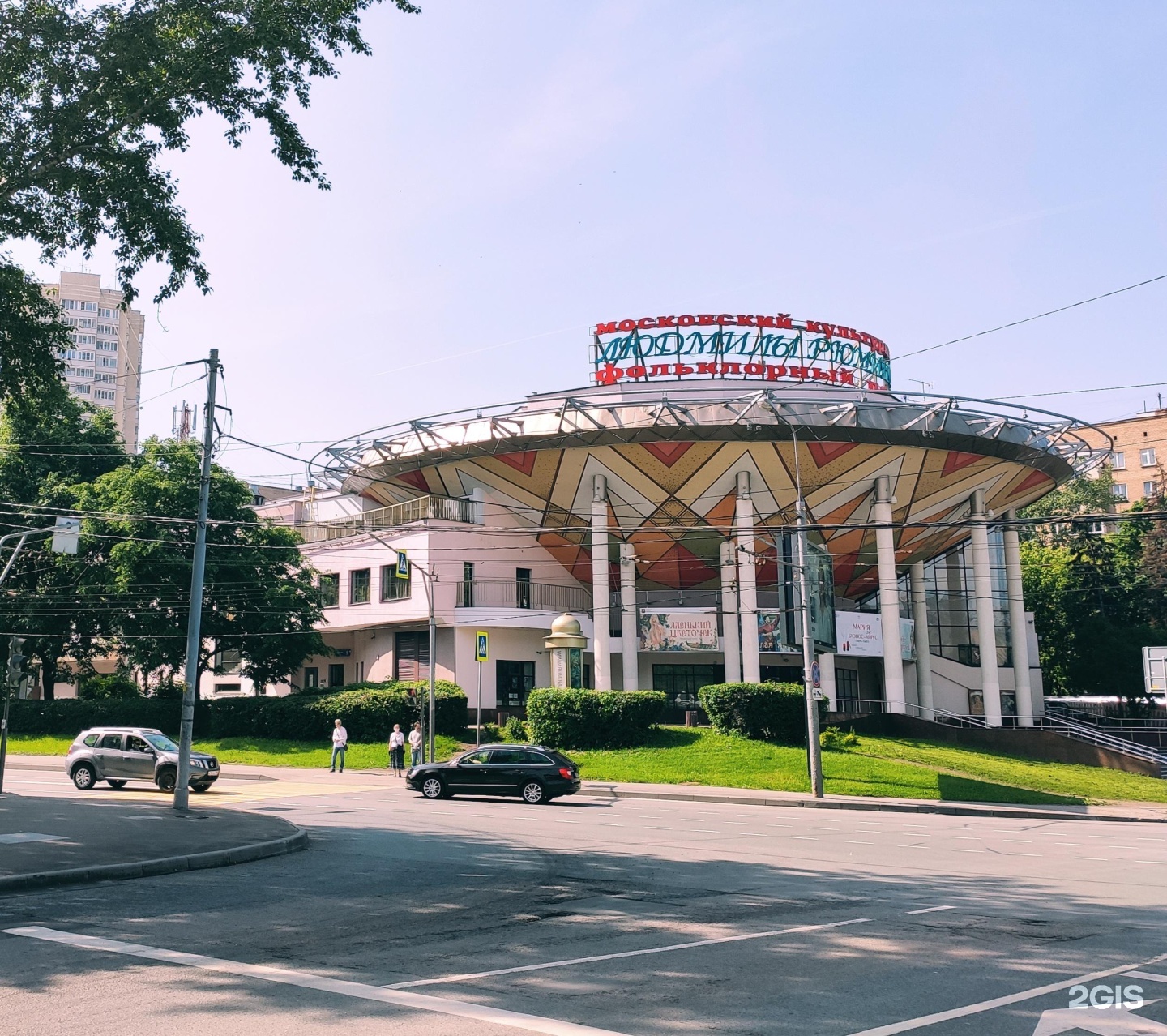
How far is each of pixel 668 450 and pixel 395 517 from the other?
14.7 metres

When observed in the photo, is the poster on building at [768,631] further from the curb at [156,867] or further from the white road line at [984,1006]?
the white road line at [984,1006]

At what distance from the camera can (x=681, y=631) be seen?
46781 millimetres

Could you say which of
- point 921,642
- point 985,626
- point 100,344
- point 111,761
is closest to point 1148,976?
point 111,761

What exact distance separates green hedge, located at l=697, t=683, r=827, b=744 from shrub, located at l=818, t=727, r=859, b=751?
86 cm

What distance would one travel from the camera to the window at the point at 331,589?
167 feet

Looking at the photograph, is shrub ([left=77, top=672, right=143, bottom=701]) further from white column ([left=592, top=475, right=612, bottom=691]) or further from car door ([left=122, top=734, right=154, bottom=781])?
car door ([left=122, top=734, right=154, bottom=781])

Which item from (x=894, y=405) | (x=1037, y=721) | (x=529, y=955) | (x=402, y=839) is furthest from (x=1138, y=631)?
(x=529, y=955)

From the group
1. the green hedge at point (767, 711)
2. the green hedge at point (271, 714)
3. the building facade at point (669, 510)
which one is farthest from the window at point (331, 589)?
the green hedge at point (767, 711)

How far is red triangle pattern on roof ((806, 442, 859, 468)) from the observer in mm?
43438

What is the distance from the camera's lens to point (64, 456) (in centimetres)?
4766

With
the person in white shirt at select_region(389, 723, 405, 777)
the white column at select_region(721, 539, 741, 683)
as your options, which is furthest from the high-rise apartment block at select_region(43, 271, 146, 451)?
the person in white shirt at select_region(389, 723, 405, 777)

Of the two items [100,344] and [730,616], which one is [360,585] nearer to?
[730,616]

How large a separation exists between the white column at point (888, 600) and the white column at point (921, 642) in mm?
9694

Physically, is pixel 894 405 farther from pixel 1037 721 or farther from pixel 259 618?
pixel 259 618
